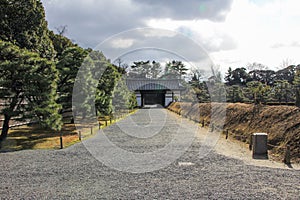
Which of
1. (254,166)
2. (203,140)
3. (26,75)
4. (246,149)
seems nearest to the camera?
(254,166)

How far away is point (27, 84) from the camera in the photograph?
33.2ft

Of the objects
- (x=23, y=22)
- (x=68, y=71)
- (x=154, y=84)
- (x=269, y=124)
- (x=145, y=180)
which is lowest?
(x=145, y=180)

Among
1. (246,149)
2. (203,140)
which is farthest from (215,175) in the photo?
(203,140)

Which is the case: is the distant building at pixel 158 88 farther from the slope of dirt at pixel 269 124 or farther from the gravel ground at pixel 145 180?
the gravel ground at pixel 145 180

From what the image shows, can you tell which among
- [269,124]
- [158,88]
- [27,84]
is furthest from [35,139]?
[158,88]

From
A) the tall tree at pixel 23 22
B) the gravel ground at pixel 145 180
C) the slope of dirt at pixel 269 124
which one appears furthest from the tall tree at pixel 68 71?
the slope of dirt at pixel 269 124

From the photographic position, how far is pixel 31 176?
19.9 ft

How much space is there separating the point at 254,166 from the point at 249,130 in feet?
16.0

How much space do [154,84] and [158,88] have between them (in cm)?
147

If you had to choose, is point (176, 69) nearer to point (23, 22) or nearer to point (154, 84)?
point (154, 84)

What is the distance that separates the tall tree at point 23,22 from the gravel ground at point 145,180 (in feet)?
27.8

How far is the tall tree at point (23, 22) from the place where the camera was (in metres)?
14.0

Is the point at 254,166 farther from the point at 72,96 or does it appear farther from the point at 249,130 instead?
the point at 72,96

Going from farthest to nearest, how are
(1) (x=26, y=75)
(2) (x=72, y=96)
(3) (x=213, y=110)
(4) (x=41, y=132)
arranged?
(3) (x=213, y=110) → (2) (x=72, y=96) → (4) (x=41, y=132) → (1) (x=26, y=75)
